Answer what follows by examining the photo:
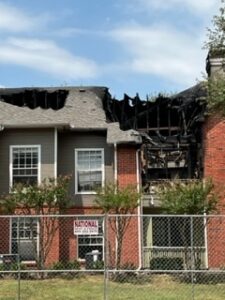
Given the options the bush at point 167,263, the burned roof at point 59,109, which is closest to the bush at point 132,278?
the bush at point 167,263

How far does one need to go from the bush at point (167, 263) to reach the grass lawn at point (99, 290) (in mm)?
2077

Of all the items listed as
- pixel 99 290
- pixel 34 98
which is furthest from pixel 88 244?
pixel 34 98

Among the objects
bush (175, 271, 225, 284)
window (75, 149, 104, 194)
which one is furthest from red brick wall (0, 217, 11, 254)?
bush (175, 271, 225, 284)

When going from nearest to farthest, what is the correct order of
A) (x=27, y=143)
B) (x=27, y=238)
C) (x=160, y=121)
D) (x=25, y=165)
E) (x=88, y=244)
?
(x=27, y=238) < (x=88, y=244) < (x=25, y=165) < (x=27, y=143) < (x=160, y=121)

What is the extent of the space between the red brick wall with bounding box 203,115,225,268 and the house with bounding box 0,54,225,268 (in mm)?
39

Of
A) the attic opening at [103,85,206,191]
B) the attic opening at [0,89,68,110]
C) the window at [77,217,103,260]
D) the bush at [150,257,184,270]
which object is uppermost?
the attic opening at [0,89,68,110]

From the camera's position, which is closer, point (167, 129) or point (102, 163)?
point (102, 163)

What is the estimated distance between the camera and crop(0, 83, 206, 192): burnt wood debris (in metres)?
27.6

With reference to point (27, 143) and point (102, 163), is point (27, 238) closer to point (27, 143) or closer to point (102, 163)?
point (27, 143)

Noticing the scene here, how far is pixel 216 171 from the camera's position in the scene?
2581cm

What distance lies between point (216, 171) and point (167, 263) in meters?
5.73

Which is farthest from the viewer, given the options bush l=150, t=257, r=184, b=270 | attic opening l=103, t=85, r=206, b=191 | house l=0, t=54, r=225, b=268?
attic opening l=103, t=85, r=206, b=191

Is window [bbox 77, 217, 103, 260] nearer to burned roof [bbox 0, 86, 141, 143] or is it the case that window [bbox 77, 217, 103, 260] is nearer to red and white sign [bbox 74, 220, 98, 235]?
burned roof [bbox 0, 86, 141, 143]

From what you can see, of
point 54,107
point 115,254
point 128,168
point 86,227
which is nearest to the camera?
point 86,227
